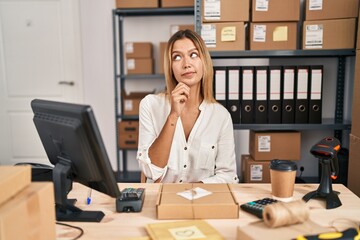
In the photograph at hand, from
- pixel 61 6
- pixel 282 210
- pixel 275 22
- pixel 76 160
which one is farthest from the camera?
pixel 61 6

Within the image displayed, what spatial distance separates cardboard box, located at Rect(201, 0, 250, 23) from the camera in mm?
2027

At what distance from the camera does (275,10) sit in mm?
2037

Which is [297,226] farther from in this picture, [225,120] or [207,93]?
[207,93]

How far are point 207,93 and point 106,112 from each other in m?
1.95

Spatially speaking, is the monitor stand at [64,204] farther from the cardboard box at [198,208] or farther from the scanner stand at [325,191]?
the scanner stand at [325,191]

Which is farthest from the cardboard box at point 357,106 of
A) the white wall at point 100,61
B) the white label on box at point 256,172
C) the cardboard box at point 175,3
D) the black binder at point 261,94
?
the white wall at point 100,61

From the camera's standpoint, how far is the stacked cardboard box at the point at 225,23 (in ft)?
6.66

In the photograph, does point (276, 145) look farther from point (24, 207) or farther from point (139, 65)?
point (24, 207)

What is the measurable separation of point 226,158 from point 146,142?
37 centimetres

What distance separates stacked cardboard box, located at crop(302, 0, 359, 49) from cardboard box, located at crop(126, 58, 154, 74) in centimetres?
138

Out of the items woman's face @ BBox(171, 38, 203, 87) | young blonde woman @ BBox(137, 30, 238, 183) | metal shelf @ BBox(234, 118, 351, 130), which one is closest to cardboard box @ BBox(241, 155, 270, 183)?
metal shelf @ BBox(234, 118, 351, 130)

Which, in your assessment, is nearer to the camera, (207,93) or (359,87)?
(207,93)

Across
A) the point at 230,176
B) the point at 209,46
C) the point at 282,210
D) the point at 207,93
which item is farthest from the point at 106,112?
the point at 282,210

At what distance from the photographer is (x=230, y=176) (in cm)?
143
